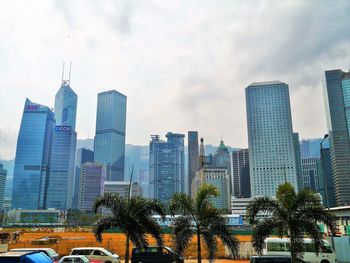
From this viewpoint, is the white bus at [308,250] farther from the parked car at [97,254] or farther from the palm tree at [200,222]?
the parked car at [97,254]

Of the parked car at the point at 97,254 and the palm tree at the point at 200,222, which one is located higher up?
the palm tree at the point at 200,222

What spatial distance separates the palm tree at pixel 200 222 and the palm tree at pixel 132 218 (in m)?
1.44

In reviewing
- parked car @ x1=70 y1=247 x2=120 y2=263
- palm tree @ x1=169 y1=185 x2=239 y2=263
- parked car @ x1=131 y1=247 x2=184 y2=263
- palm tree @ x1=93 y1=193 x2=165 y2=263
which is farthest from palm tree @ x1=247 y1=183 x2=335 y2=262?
parked car @ x1=70 y1=247 x2=120 y2=263

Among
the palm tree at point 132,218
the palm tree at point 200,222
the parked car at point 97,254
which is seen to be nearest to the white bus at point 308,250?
the palm tree at point 200,222

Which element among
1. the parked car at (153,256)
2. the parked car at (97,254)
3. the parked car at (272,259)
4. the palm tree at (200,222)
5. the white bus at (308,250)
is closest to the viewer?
the parked car at (272,259)

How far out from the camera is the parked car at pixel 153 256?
2538 centimetres

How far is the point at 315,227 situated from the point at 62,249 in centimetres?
3124

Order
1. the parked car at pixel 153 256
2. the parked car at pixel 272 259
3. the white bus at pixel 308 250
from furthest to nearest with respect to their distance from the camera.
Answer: the white bus at pixel 308 250, the parked car at pixel 153 256, the parked car at pixel 272 259

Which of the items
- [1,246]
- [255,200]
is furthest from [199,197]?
[1,246]

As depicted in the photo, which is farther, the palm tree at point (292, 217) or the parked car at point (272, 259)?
the palm tree at point (292, 217)

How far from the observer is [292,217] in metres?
21.4

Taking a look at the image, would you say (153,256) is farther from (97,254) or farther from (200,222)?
(97,254)

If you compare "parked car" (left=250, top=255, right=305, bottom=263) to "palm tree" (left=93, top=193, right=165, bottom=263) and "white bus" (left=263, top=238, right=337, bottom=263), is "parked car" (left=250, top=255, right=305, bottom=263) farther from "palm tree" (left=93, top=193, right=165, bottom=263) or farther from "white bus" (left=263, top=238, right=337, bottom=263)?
"palm tree" (left=93, top=193, right=165, bottom=263)

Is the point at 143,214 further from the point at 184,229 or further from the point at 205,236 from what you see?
the point at 205,236
